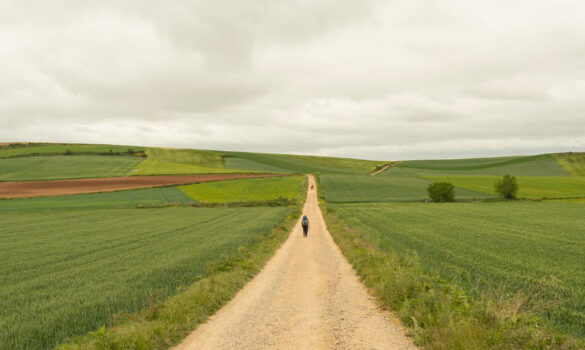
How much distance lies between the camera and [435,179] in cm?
10612

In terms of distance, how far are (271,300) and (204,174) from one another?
90.7 metres

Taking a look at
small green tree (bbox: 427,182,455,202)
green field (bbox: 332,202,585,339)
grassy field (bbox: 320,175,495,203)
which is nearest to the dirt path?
green field (bbox: 332,202,585,339)

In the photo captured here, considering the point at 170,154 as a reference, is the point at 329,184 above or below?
below

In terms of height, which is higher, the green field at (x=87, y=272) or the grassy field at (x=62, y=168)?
the grassy field at (x=62, y=168)

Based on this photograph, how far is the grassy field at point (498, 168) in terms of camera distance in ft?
427

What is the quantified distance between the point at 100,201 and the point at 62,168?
177 ft

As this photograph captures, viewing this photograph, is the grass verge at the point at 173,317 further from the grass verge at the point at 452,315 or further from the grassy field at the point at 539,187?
the grassy field at the point at 539,187

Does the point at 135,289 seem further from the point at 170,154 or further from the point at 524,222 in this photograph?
the point at 170,154

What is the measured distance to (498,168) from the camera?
14388cm

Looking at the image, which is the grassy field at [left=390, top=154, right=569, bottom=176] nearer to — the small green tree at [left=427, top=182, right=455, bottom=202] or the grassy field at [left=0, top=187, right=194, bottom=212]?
the small green tree at [left=427, top=182, right=455, bottom=202]

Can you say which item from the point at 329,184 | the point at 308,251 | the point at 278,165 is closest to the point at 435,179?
the point at 329,184

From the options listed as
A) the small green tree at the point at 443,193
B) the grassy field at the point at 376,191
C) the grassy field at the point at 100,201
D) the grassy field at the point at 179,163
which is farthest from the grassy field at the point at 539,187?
the grassy field at the point at 179,163

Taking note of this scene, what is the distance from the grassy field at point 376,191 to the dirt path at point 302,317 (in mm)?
50793

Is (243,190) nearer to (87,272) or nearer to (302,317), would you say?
(87,272)
